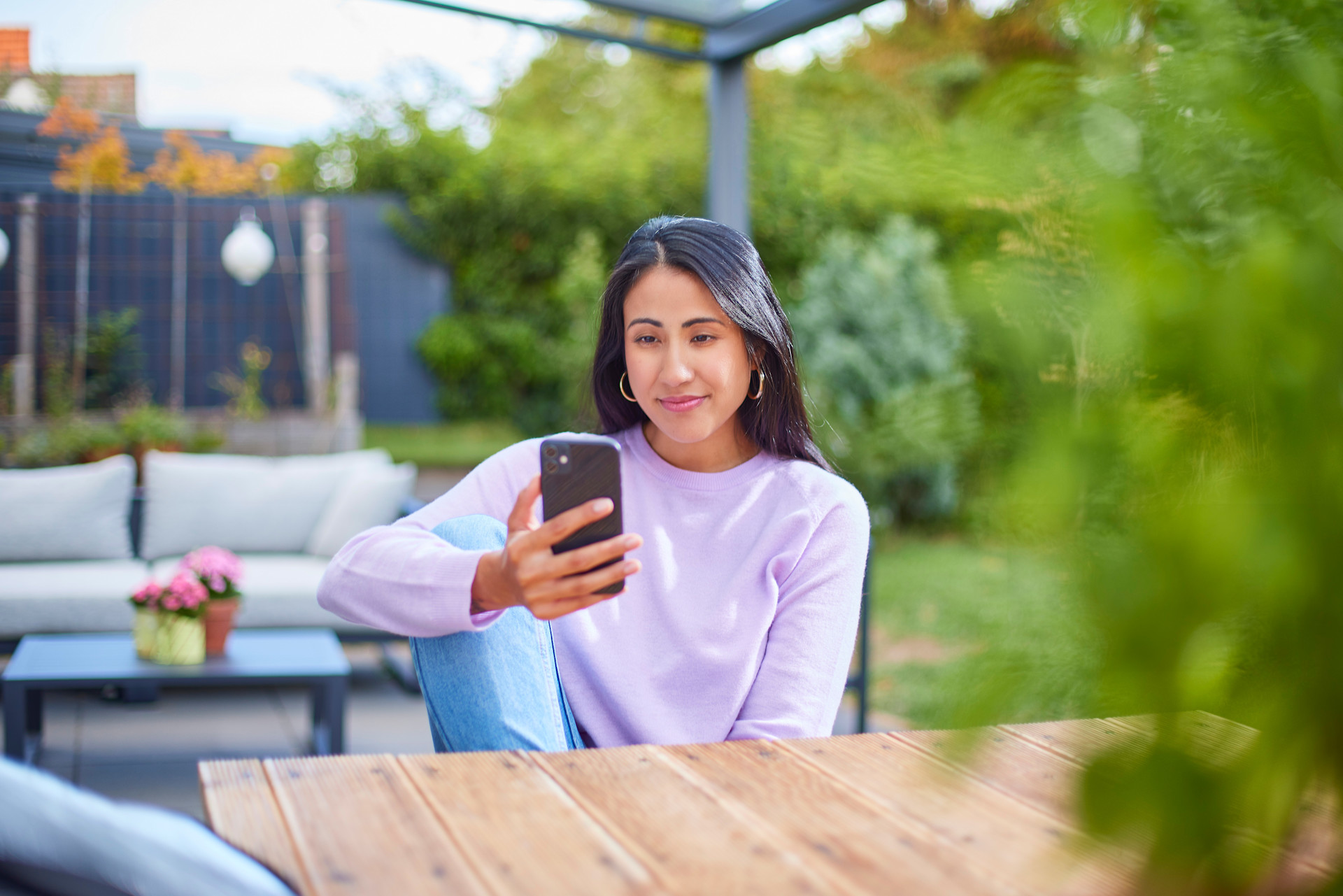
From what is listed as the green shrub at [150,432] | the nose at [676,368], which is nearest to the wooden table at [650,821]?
the nose at [676,368]

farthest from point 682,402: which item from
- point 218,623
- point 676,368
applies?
point 218,623

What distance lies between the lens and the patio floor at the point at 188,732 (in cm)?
307

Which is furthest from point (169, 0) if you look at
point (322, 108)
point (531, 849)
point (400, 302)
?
point (531, 849)

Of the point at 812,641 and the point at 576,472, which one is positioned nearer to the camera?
the point at 576,472

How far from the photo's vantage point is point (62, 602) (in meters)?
3.71

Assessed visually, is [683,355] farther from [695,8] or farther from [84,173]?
[84,173]

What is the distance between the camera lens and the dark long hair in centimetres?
154

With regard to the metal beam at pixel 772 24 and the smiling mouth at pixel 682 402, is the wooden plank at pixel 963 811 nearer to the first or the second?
the smiling mouth at pixel 682 402

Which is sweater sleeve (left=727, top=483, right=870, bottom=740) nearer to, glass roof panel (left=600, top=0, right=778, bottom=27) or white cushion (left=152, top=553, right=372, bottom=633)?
glass roof panel (left=600, top=0, right=778, bottom=27)

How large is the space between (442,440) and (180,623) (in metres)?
5.46

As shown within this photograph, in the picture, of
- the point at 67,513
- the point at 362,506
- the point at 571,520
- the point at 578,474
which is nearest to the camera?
the point at 571,520

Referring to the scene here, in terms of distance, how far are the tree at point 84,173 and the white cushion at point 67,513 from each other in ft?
10.9

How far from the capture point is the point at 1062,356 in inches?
14.3

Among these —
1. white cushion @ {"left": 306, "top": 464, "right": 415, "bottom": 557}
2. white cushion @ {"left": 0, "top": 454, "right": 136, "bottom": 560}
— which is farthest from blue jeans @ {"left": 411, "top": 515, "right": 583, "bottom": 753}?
white cushion @ {"left": 0, "top": 454, "right": 136, "bottom": 560}
